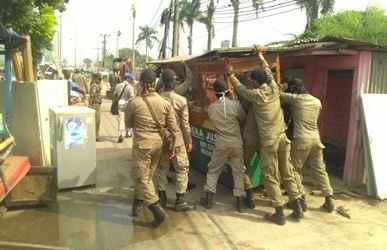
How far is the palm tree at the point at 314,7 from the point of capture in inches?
1123

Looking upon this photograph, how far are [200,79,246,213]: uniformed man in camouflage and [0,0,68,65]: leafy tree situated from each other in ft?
17.4

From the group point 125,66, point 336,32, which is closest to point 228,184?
point 125,66

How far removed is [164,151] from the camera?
5973 mm

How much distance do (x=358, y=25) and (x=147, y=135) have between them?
26272mm

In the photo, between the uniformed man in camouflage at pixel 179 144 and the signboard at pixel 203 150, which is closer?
the uniformed man in camouflage at pixel 179 144

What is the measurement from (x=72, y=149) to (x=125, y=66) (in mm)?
14870

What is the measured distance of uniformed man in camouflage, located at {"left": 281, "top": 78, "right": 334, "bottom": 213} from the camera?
20.4 feet

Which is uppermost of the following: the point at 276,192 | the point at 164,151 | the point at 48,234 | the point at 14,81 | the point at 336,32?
the point at 336,32

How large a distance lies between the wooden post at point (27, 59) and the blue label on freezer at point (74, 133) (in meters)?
0.84

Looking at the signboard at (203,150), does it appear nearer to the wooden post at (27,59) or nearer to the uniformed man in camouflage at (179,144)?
the uniformed man in camouflage at (179,144)

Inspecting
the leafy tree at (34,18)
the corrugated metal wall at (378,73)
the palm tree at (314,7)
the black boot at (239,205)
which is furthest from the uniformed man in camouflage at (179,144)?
the palm tree at (314,7)

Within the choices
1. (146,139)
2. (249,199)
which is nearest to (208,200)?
(249,199)

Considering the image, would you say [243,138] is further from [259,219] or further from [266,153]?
[259,219]

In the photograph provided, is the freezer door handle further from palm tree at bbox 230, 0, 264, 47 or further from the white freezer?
palm tree at bbox 230, 0, 264, 47
